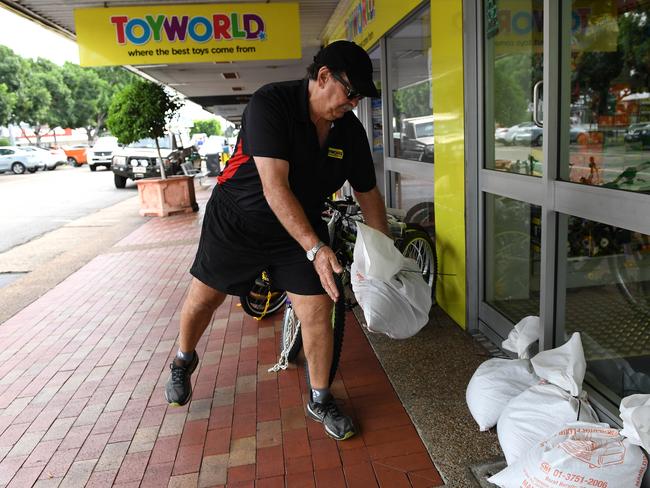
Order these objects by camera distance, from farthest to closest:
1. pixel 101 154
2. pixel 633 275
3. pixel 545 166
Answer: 1. pixel 101 154
2. pixel 633 275
3. pixel 545 166

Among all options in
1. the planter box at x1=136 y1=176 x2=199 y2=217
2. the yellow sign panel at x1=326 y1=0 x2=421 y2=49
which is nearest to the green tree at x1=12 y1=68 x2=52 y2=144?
the planter box at x1=136 y1=176 x2=199 y2=217

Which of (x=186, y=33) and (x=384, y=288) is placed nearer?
(x=384, y=288)

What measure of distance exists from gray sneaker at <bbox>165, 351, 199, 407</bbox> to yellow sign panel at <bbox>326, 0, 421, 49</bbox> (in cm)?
316

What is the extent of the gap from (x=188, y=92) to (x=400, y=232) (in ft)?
44.4

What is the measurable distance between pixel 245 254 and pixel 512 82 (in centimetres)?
217

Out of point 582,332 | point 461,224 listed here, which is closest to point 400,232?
point 461,224

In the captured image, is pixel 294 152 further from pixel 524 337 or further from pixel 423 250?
pixel 423 250

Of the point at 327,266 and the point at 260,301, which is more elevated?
the point at 327,266

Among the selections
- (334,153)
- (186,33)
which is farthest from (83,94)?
(334,153)

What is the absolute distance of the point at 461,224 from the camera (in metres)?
4.15

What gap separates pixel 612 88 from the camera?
3996 mm

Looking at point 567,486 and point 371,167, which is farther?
point 371,167

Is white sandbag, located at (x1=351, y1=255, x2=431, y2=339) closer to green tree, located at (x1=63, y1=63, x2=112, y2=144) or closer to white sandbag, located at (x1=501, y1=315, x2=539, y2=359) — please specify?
white sandbag, located at (x1=501, y1=315, x2=539, y2=359)

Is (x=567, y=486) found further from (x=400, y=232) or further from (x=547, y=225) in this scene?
(x=400, y=232)
